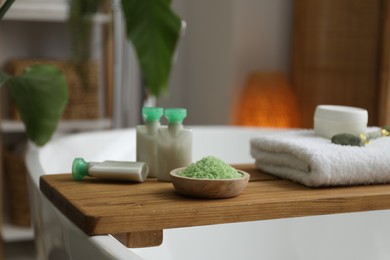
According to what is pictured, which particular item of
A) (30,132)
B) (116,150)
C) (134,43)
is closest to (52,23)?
(116,150)

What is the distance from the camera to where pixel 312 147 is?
1278mm

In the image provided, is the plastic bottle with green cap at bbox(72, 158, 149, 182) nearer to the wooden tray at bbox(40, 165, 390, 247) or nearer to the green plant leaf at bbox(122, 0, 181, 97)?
the wooden tray at bbox(40, 165, 390, 247)

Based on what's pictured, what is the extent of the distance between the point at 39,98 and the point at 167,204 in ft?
1.49

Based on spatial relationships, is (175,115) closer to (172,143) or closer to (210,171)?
(172,143)

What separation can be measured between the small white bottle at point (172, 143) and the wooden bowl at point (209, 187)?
13 cm

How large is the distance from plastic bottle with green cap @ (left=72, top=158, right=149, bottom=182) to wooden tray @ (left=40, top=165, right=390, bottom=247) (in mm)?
13

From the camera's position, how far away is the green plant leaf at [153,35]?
0.96 meters

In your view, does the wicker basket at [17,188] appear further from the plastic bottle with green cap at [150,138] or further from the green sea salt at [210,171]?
the green sea salt at [210,171]

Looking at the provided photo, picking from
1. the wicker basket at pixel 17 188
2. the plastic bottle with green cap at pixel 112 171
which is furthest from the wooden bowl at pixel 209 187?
the wicker basket at pixel 17 188

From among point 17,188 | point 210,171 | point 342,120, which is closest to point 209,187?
point 210,171

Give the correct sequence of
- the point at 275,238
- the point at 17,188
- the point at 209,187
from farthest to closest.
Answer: the point at 17,188 → the point at 275,238 → the point at 209,187

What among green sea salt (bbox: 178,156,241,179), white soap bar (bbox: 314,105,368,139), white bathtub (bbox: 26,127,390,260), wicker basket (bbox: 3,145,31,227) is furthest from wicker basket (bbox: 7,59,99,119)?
green sea salt (bbox: 178,156,241,179)

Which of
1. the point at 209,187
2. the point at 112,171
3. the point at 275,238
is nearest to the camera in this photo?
the point at 209,187

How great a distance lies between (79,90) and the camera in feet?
9.78
